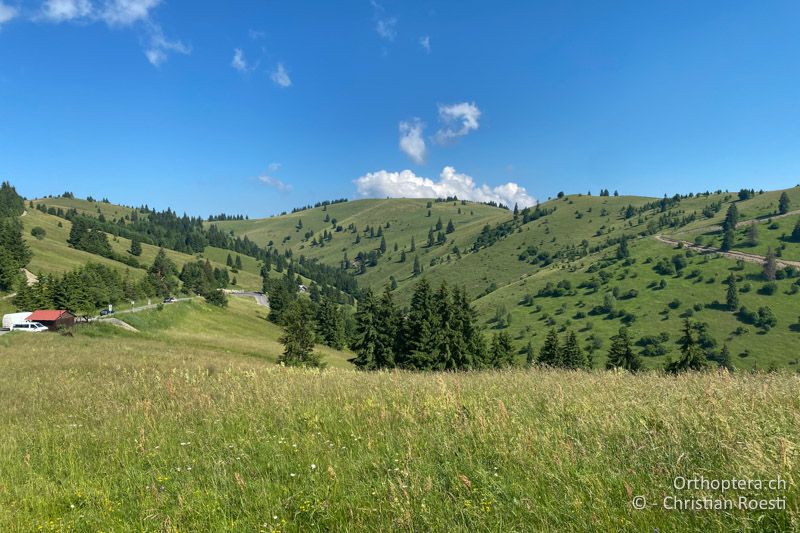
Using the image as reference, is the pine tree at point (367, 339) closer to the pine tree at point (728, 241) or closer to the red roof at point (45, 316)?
the red roof at point (45, 316)

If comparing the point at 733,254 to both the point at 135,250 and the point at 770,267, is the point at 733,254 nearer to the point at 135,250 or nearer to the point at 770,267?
the point at 770,267

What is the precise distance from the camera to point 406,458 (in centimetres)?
486

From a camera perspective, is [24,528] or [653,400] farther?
[653,400]

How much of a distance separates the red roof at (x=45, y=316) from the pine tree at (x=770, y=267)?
20337cm

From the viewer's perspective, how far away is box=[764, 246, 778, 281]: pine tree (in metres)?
151

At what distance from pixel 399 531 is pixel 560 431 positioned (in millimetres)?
2365

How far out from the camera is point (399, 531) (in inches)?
144

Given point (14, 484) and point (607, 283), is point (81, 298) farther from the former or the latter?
point (607, 283)

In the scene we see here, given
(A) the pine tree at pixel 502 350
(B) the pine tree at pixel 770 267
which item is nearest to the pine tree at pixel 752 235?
(B) the pine tree at pixel 770 267

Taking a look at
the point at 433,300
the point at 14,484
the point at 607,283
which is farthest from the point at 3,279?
the point at 607,283

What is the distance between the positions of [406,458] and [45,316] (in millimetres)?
70645

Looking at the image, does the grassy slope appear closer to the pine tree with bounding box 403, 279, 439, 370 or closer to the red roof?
the red roof

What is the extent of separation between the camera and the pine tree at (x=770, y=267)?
494ft

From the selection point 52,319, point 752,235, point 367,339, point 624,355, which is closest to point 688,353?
point 624,355
